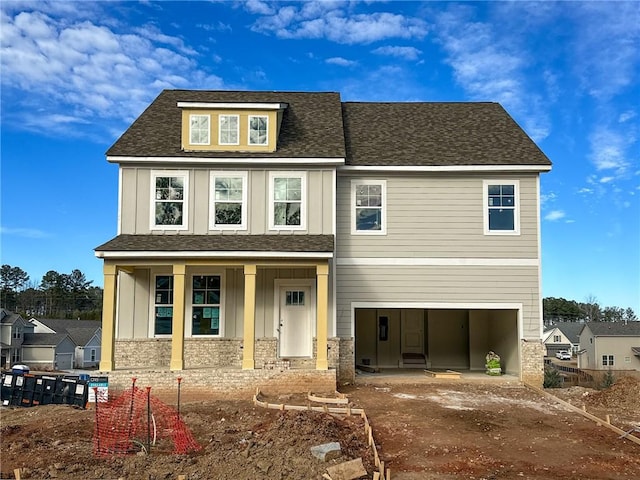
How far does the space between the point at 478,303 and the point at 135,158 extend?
408 inches

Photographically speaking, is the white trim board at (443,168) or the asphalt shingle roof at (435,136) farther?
the asphalt shingle roof at (435,136)

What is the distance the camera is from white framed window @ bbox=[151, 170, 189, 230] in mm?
15133

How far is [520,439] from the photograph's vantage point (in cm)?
952

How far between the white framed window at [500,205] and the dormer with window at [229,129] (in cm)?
632

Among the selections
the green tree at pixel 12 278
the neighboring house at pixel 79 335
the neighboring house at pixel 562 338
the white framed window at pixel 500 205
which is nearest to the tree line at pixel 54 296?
the green tree at pixel 12 278

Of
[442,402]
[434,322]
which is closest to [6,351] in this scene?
[434,322]

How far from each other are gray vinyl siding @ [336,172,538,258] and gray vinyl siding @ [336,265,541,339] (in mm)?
438

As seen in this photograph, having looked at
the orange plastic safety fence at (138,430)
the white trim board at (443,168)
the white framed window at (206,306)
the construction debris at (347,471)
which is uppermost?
the white trim board at (443,168)

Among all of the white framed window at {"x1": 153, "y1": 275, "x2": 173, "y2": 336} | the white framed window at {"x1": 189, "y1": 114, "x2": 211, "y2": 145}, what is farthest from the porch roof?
the white framed window at {"x1": 189, "y1": 114, "x2": 211, "y2": 145}

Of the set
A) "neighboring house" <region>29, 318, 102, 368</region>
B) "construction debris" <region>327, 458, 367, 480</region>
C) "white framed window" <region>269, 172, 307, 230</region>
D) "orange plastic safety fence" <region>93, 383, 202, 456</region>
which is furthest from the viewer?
"neighboring house" <region>29, 318, 102, 368</region>

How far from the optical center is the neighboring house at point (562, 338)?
68062mm

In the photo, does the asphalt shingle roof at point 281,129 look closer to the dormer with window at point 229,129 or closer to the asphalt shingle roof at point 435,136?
the dormer with window at point 229,129

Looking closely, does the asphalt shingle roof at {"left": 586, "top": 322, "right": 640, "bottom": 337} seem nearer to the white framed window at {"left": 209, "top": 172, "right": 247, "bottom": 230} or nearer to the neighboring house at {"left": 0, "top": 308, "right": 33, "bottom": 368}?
the white framed window at {"left": 209, "top": 172, "right": 247, "bottom": 230}

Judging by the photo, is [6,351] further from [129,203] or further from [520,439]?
[520,439]
